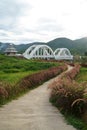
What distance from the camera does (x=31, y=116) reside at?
395 inches

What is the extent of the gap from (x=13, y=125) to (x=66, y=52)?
5442 inches

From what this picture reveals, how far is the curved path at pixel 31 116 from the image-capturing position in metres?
8.69

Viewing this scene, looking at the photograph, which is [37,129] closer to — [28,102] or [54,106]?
[54,106]

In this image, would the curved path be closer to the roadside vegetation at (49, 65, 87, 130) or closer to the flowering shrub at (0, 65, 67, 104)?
the roadside vegetation at (49, 65, 87, 130)

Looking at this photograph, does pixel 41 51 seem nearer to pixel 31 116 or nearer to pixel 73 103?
pixel 31 116

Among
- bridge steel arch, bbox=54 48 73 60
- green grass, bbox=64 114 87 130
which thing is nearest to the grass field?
green grass, bbox=64 114 87 130

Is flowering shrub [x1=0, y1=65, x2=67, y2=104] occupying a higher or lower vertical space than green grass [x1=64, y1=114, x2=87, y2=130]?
higher

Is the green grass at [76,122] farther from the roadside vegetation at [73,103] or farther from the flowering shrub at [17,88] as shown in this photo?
the flowering shrub at [17,88]

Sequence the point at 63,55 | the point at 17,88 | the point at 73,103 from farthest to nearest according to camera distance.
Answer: the point at 63,55, the point at 17,88, the point at 73,103

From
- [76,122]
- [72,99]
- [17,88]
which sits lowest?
[76,122]

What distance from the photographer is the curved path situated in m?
8.69

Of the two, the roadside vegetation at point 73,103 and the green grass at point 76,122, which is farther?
the roadside vegetation at point 73,103

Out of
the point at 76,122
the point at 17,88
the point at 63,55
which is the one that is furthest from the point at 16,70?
A: the point at 63,55

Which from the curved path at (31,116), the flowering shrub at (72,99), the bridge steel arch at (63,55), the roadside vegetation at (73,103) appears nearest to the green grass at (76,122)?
the roadside vegetation at (73,103)
